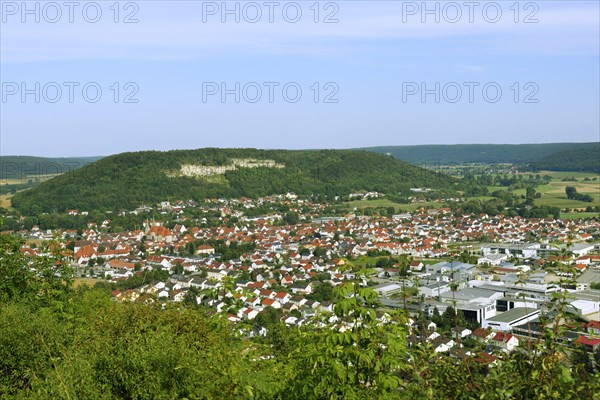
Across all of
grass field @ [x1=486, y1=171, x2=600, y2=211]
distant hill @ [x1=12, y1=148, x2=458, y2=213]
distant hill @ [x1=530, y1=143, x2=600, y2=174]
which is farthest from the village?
distant hill @ [x1=530, y1=143, x2=600, y2=174]

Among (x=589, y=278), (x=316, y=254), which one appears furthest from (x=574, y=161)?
(x=589, y=278)

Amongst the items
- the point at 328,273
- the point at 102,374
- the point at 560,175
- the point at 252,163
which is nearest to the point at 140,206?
the point at 252,163

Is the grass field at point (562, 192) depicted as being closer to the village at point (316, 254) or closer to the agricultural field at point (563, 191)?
the agricultural field at point (563, 191)

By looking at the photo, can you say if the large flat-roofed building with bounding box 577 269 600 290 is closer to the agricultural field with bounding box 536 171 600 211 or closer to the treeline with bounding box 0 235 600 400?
the treeline with bounding box 0 235 600 400

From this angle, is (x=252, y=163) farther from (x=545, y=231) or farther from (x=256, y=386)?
(x=256, y=386)

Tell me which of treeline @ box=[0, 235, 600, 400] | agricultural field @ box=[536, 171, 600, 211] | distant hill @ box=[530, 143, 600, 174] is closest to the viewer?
treeline @ box=[0, 235, 600, 400]

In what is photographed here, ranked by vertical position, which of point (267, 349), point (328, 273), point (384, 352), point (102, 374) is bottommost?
point (328, 273)

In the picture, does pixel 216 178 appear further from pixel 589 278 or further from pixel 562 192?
pixel 589 278
